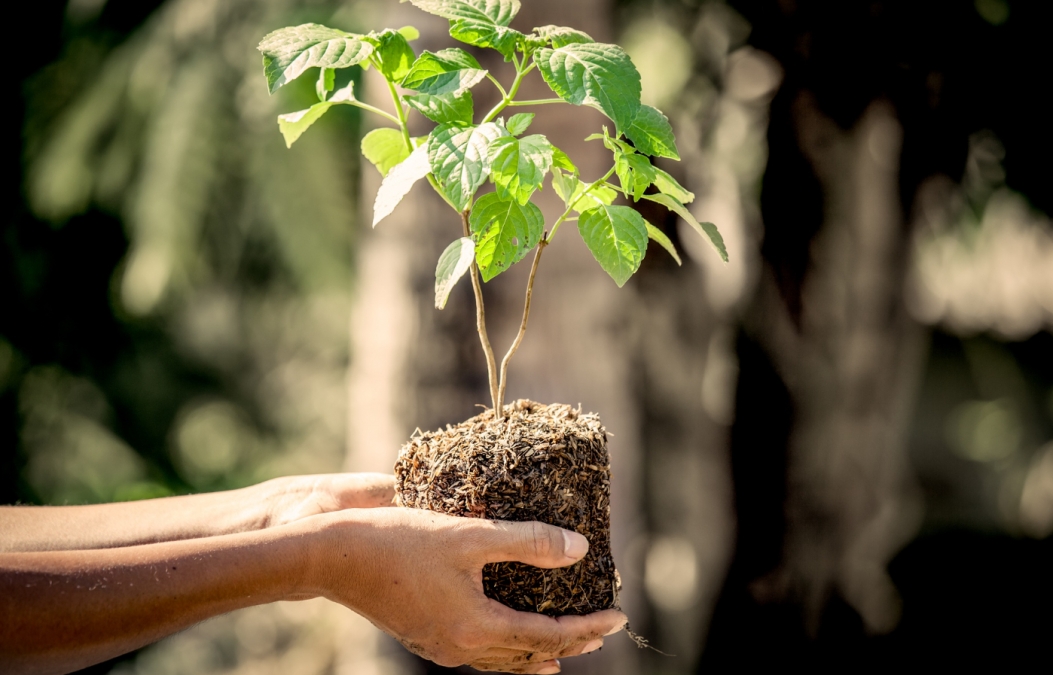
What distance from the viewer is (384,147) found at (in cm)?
117

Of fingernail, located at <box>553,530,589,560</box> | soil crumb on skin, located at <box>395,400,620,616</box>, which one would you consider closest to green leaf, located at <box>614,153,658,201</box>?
soil crumb on skin, located at <box>395,400,620,616</box>

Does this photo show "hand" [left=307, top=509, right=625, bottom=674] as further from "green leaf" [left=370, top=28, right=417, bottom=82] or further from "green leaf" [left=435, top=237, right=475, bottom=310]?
"green leaf" [left=370, top=28, right=417, bottom=82]

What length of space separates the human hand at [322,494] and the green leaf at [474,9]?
2.54 ft

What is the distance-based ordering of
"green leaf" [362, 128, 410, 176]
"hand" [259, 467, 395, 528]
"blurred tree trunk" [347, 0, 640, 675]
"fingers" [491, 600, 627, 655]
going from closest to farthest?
"fingers" [491, 600, 627, 655] < "green leaf" [362, 128, 410, 176] < "hand" [259, 467, 395, 528] < "blurred tree trunk" [347, 0, 640, 675]

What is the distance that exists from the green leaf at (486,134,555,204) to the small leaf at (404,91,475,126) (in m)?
0.09

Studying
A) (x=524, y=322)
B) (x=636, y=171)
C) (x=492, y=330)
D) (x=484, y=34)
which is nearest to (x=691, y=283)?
(x=492, y=330)

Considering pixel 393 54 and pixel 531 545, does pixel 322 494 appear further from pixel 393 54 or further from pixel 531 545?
pixel 393 54

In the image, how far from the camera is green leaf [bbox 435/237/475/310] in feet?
3.13

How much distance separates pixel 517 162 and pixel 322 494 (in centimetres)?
72

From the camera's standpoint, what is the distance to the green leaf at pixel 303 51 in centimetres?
91

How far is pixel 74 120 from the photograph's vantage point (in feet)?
10.1

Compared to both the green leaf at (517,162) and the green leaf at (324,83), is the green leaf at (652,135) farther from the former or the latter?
the green leaf at (324,83)

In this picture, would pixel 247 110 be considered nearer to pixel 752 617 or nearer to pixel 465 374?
pixel 465 374

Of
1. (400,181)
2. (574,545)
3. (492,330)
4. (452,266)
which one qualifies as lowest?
(574,545)
